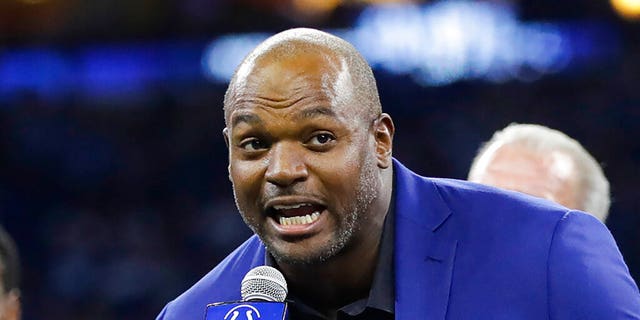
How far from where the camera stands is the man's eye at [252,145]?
188 centimetres

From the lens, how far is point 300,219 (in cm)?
187

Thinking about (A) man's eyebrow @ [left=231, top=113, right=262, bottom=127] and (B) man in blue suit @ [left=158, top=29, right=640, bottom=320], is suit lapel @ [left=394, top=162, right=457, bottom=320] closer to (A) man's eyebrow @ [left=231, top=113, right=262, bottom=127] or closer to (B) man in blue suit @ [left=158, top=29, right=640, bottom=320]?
(B) man in blue suit @ [left=158, top=29, right=640, bottom=320]

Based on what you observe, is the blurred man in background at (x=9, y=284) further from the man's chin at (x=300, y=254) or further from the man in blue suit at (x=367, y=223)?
the man's chin at (x=300, y=254)

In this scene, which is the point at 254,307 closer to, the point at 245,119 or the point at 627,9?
the point at 245,119

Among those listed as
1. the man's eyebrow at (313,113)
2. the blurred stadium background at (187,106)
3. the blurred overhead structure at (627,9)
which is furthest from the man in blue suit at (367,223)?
the blurred overhead structure at (627,9)

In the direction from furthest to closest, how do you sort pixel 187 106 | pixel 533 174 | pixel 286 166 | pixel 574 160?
pixel 187 106
pixel 574 160
pixel 533 174
pixel 286 166

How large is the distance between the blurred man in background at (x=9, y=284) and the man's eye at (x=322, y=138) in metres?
1.08

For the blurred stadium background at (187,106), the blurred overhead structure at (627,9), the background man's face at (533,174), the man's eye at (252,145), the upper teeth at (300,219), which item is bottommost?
the blurred stadium background at (187,106)

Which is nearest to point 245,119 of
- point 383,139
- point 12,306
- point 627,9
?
point 383,139

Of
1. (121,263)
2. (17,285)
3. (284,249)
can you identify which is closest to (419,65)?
(121,263)

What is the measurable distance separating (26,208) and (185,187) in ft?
4.16

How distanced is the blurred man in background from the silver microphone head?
3.45 feet

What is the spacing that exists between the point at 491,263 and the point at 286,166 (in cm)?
39

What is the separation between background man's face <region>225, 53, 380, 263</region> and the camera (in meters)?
1.84
